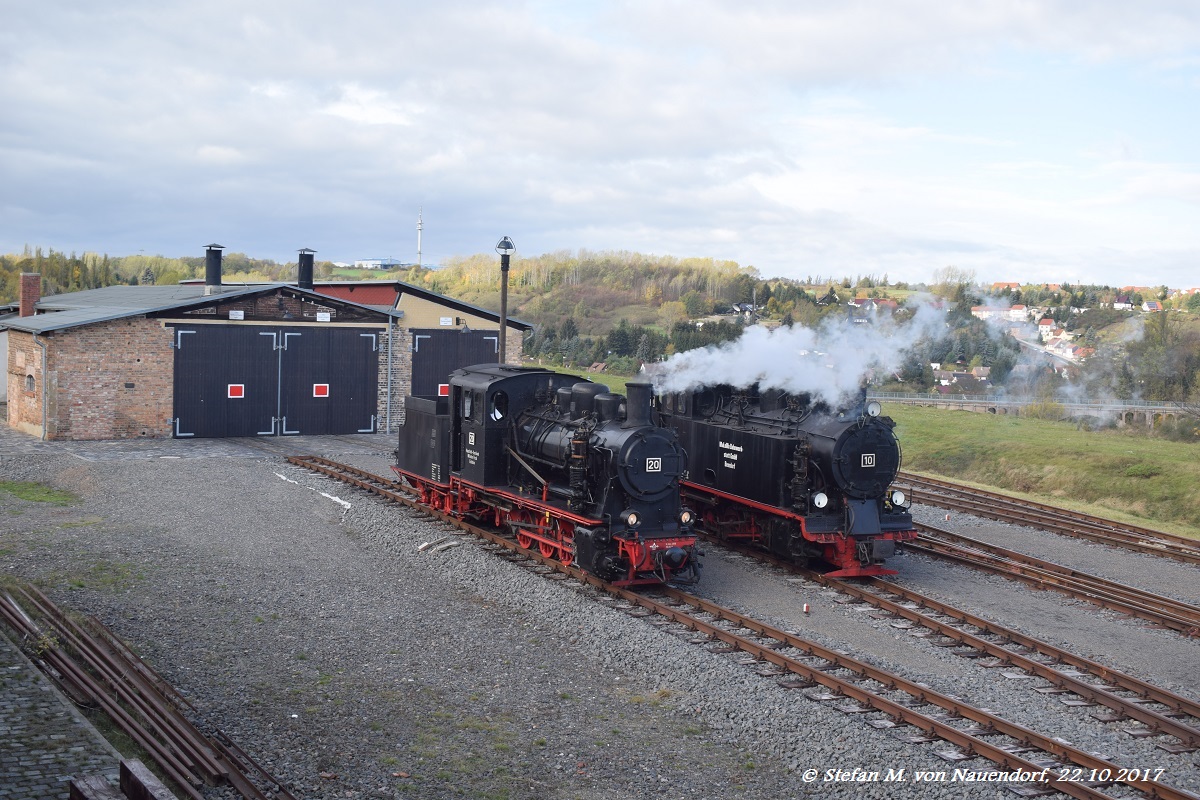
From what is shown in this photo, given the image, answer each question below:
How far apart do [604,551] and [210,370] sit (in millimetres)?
19615

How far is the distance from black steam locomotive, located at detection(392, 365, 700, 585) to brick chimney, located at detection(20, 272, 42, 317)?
81.5ft

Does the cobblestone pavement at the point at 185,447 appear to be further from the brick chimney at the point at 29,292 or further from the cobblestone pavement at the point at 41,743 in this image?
the cobblestone pavement at the point at 41,743

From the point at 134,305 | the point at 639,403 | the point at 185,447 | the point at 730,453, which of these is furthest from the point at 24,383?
the point at 639,403

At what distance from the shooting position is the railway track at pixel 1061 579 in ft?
45.4

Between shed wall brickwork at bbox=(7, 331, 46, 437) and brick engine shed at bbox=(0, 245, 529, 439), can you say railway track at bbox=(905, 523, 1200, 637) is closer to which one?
brick engine shed at bbox=(0, 245, 529, 439)

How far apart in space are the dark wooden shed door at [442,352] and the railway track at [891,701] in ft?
64.7

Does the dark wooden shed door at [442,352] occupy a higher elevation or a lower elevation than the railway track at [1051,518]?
higher

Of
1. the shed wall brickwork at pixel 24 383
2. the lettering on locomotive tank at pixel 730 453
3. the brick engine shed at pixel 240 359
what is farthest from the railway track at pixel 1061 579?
the shed wall brickwork at pixel 24 383

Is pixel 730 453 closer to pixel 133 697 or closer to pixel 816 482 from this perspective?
pixel 816 482

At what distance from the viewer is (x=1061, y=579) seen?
1552 centimetres

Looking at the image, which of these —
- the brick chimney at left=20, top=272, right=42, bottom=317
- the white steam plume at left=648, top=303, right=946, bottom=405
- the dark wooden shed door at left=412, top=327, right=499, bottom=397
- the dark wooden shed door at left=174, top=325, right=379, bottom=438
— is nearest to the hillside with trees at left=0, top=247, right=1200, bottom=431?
the white steam plume at left=648, top=303, right=946, bottom=405

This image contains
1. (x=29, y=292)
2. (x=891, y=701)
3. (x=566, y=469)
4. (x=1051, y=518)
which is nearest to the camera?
(x=891, y=701)

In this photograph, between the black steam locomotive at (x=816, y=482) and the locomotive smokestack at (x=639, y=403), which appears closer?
the locomotive smokestack at (x=639, y=403)

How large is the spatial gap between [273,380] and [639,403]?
19.3m
